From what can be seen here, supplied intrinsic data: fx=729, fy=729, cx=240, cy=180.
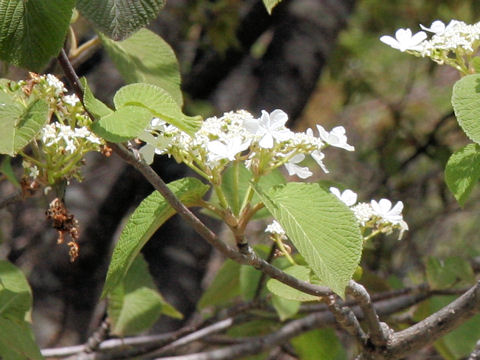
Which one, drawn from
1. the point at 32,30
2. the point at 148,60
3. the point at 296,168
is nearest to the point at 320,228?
the point at 296,168

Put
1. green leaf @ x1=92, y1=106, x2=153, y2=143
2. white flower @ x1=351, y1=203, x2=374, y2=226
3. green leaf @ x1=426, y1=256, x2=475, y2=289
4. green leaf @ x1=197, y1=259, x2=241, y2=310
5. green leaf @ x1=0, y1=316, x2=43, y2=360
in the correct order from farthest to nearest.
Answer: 1. green leaf @ x1=197, y1=259, x2=241, y2=310
2. green leaf @ x1=426, y1=256, x2=475, y2=289
3. green leaf @ x1=0, y1=316, x2=43, y2=360
4. white flower @ x1=351, y1=203, x2=374, y2=226
5. green leaf @ x1=92, y1=106, x2=153, y2=143

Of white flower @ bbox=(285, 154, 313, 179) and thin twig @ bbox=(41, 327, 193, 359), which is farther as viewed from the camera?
thin twig @ bbox=(41, 327, 193, 359)

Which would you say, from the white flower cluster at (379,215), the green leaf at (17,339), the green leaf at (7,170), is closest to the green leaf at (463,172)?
the white flower cluster at (379,215)

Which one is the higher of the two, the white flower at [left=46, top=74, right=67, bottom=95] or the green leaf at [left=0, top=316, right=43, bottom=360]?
the white flower at [left=46, top=74, right=67, bottom=95]

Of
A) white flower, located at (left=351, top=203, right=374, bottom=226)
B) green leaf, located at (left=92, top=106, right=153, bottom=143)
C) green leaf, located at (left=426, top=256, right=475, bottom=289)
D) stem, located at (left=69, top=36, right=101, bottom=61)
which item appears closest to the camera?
green leaf, located at (left=92, top=106, right=153, bottom=143)

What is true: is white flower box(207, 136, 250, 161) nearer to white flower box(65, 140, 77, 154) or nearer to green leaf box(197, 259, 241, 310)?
white flower box(65, 140, 77, 154)

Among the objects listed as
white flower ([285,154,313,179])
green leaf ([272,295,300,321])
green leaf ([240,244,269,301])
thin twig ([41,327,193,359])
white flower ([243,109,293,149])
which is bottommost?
thin twig ([41,327,193,359])

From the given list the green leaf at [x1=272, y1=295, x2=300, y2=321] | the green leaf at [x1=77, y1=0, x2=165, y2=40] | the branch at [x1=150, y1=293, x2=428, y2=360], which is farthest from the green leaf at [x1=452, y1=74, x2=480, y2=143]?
the branch at [x1=150, y1=293, x2=428, y2=360]
